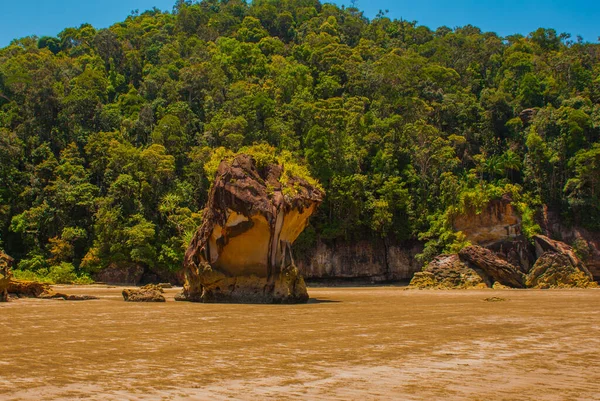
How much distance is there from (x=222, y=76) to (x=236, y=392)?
195ft

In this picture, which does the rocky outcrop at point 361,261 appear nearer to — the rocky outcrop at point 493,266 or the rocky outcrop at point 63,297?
the rocky outcrop at point 493,266

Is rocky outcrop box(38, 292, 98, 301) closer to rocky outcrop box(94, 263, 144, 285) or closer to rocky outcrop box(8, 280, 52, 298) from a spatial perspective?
rocky outcrop box(8, 280, 52, 298)

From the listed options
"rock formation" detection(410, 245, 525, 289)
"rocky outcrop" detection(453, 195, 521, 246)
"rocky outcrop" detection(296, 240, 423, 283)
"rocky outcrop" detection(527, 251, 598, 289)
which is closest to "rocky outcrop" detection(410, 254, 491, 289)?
"rock formation" detection(410, 245, 525, 289)

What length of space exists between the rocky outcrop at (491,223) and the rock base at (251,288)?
22.1 m

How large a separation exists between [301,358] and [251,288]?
1432cm

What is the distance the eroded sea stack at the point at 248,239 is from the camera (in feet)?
72.1

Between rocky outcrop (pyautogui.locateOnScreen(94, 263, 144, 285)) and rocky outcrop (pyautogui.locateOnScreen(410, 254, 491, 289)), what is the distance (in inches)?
788

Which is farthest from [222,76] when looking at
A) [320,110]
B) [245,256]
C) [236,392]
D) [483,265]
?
[236,392]

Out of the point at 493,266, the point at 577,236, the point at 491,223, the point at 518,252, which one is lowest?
the point at 493,266

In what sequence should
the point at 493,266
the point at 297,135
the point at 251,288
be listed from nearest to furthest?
the point at 251,288 → the point at 493,266 → the point at 297,135

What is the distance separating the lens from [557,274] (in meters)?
35.2

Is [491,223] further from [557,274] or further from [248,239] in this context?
[248,239]

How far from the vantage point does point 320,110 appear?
49.8 metres

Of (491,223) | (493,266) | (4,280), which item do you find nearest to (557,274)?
(493,266)
